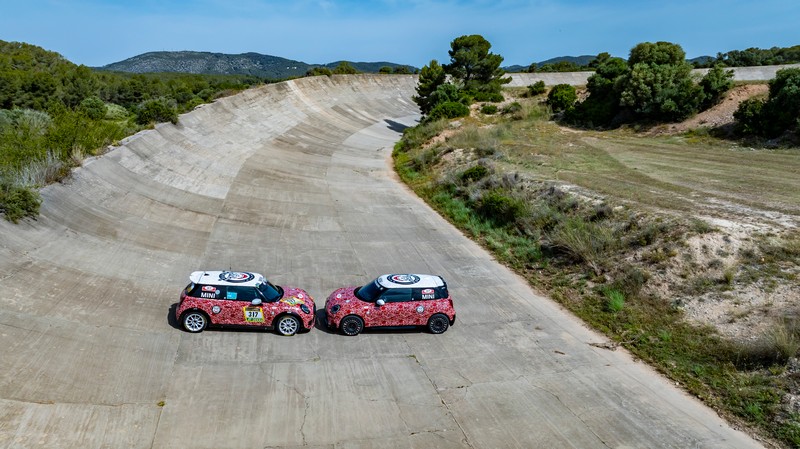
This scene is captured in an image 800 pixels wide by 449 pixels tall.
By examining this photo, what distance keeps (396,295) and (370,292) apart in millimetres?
771

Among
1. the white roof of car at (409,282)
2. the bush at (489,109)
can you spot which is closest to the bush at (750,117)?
the bush at (489,109)

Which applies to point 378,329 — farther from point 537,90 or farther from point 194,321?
point 537,90

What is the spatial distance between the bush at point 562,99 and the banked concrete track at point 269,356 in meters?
34.9

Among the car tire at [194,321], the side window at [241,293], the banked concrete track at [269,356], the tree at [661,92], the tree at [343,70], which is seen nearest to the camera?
the banked concrete track at [269,356]

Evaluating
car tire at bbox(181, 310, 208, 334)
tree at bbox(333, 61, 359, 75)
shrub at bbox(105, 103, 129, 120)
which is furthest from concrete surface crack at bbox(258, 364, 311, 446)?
tree at bbox(333, 61, 359, 75)

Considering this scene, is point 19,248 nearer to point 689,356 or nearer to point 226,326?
point 226,326

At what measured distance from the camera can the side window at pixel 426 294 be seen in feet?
46.9

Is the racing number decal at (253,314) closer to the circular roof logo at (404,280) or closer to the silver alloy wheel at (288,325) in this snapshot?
the silver alloy wheel at (288,325)

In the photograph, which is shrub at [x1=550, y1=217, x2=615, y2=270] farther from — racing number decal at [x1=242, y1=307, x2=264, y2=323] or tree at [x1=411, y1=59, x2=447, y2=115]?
tree at [x1=411, y1=59, x2=447, y2=115]

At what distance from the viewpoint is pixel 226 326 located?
1355 cm

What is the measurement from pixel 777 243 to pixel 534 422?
447 inches

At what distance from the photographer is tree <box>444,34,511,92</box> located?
62.4 m

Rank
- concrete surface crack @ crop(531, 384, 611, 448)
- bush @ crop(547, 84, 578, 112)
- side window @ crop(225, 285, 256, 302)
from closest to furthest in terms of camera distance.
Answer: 1. concrete surface crack @ crop(531, 384, 611, 448)
2. side window @ crop(225, 285, 256, 302)
3. bush @ crop(547, 84, 578, 112)

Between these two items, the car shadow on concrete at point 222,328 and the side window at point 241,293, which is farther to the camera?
the car shadow on concrete at point 222,328
